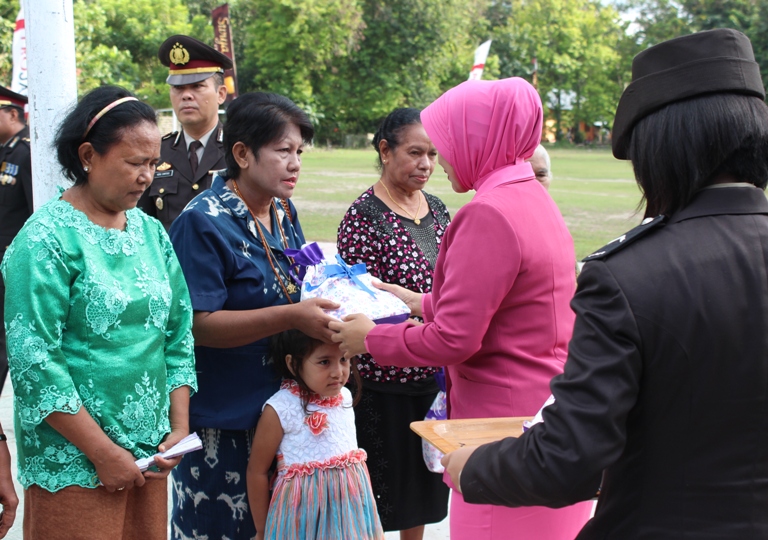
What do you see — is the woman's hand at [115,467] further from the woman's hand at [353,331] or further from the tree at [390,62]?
the tree at [390,62]

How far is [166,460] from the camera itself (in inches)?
90.1

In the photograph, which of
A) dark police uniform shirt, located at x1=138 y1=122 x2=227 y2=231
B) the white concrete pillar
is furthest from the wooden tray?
dark police uniform shirt, located at x1=138 y1=122 x2=227 y2=231

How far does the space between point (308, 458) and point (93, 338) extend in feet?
3.06

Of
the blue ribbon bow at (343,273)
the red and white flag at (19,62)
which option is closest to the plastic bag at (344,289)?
the blue ribbon bow at (343,273)

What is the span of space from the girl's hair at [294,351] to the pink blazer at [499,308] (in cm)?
40

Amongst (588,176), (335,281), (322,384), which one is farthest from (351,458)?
(588,176)

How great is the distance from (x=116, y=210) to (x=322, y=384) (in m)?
0.93

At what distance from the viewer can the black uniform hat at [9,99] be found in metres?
5.81

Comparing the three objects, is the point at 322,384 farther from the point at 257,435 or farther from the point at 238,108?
the point at 238,108

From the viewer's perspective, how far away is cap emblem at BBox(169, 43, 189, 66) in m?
4.56

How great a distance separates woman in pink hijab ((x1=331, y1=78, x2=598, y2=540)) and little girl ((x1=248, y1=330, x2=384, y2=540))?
377 mm

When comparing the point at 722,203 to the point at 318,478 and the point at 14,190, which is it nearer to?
the point at 318,478

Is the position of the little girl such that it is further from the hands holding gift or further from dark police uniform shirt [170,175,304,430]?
the hands holding gift

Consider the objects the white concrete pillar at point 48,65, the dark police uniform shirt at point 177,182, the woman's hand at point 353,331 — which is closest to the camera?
the woman's hand at point 353,331
